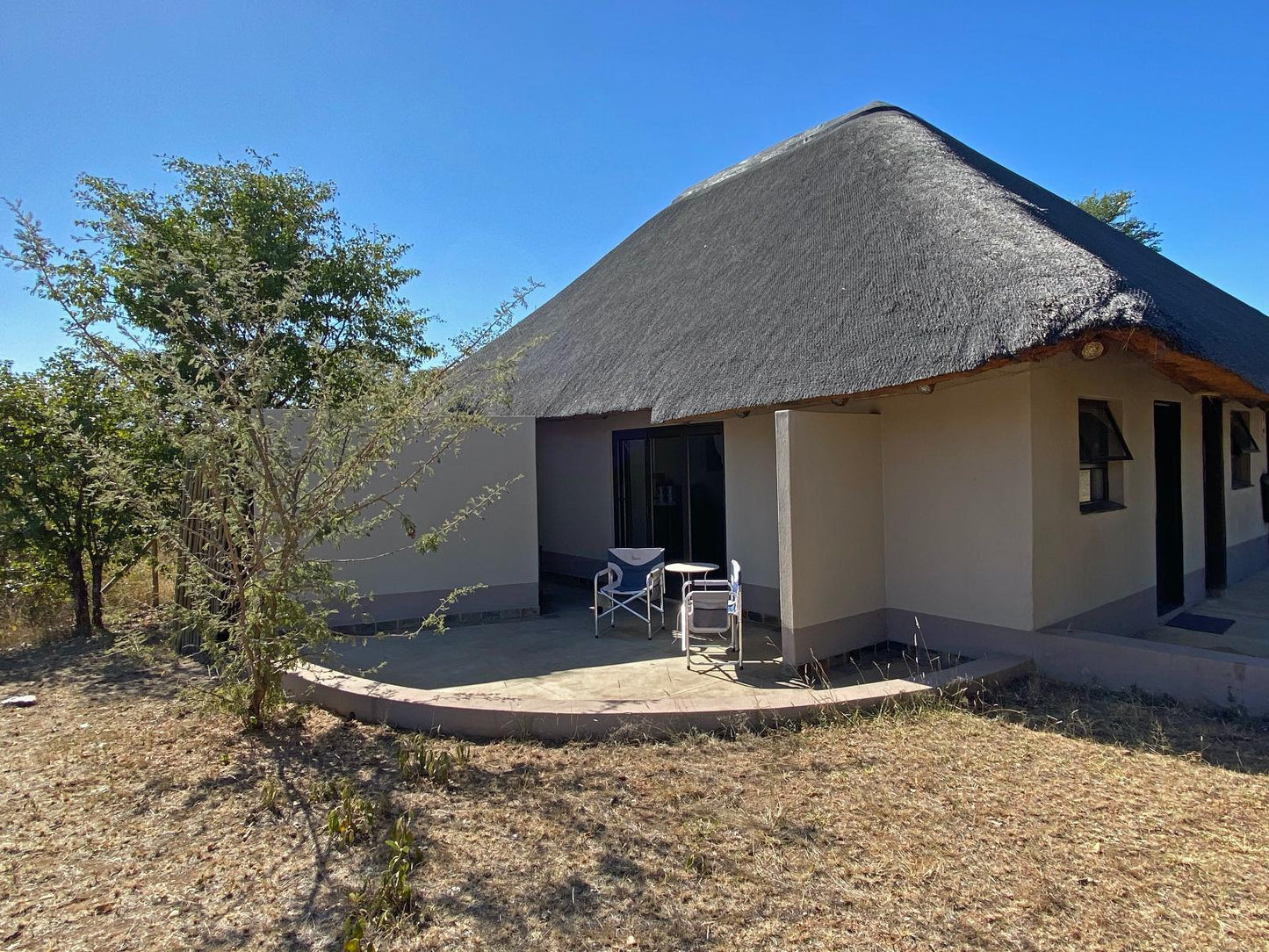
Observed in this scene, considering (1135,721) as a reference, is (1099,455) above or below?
above

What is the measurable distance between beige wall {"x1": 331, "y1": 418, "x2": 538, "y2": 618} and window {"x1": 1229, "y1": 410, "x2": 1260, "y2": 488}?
9.59 meters

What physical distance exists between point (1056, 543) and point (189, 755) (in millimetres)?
6495

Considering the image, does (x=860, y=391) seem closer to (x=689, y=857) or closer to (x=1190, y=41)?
(x=689, y=857)

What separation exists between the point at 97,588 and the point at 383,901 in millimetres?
7065

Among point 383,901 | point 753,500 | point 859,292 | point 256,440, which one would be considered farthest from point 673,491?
point 383,901

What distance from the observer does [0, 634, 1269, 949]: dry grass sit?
256 cm

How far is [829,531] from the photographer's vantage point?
562 centimetres

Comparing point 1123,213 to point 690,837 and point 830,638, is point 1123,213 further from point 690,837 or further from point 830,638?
point 690,837

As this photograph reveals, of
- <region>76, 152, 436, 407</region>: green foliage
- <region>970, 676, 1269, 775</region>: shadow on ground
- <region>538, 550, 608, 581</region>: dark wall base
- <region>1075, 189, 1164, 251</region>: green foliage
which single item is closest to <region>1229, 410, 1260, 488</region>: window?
<region>970, 676, 1269, 775</region>: shadow on ground

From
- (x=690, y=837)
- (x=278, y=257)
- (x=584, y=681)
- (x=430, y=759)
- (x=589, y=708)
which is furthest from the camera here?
(x=278, y=257)

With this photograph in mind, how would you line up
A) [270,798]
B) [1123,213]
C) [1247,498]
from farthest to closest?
1. [1123,213]
2. [1247,498]
3. [270,798]

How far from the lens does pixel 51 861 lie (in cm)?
310

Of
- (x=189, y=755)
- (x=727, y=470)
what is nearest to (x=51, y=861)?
(x=189, y=755)

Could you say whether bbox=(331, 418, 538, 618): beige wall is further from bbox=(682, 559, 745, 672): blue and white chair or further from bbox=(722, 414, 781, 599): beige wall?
bbox=(682, 559, 745, 672): blue and white chair
